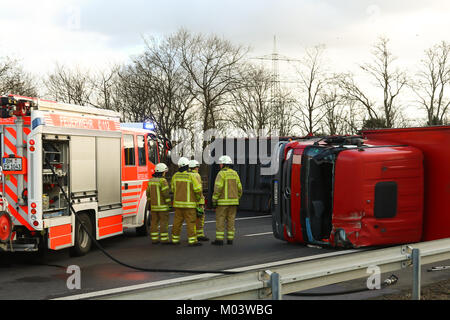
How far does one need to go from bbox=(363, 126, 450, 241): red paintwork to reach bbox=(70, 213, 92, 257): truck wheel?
6265 millimetres

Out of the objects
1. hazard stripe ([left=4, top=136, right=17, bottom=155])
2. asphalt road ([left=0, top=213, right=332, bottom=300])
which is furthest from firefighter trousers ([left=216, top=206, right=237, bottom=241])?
hazard stripe ([left=4, top=136, right=17, bottom=155])

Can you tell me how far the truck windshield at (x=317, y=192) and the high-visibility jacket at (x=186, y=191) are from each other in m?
2.21

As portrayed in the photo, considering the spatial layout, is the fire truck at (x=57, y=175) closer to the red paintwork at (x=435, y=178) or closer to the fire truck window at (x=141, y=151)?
the fire truck window at (x=141, y=151)

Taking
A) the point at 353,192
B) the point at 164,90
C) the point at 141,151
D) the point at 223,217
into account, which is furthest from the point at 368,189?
the point at 164,90

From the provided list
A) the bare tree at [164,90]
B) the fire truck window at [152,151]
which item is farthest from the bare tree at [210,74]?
the fire truck window at [152,151]

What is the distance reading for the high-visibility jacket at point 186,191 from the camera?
12.0 metres

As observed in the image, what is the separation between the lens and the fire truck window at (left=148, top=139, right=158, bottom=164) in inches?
557

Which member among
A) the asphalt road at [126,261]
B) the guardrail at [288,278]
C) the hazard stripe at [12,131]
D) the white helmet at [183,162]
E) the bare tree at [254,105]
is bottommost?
the asphalt road at [126,261]

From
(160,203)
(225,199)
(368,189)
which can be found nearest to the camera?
(368,189)

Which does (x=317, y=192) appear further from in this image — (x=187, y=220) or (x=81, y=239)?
(x=81, y=239)

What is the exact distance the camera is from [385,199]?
1057 centimetres

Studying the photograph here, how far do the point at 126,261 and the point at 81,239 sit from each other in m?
1.08
